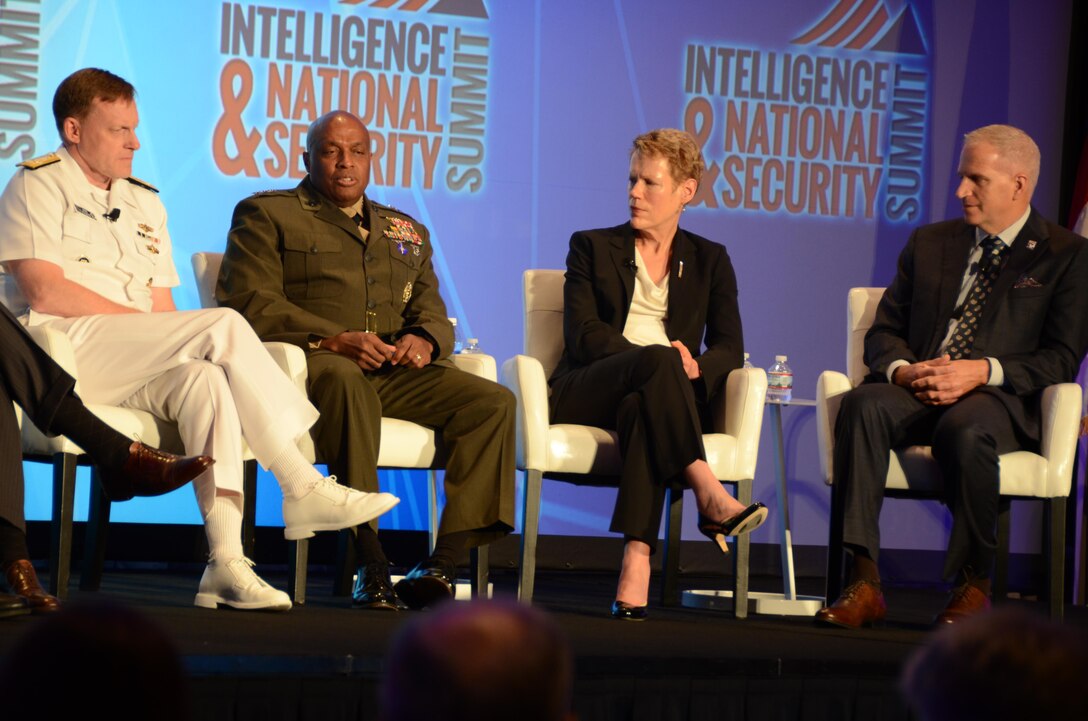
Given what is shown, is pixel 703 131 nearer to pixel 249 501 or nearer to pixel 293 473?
pixel 249 501

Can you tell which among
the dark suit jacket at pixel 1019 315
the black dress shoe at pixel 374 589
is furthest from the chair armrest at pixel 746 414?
the black dress shoe at pixel 374 589

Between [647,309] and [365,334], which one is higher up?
[647,309]

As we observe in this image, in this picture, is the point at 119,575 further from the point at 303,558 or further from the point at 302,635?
the point at 302,635

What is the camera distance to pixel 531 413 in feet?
11.8

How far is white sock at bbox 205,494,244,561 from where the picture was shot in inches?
122

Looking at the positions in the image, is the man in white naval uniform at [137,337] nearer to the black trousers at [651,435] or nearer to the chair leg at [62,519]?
the chair leg at [62,519]

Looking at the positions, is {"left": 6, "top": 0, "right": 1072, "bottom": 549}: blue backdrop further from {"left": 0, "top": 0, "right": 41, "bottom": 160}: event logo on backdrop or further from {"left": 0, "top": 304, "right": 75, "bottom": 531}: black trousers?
{"left": 0, "top": 304, "right": 75, "bottom": 531}: black trousers

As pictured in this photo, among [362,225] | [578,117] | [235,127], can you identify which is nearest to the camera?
[362,225]

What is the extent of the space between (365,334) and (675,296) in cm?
96

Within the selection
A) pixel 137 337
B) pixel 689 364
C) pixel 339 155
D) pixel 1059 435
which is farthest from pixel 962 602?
pixel 137 337

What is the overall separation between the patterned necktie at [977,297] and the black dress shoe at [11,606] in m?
2.51

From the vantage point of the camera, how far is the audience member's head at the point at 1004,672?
2.55 feet

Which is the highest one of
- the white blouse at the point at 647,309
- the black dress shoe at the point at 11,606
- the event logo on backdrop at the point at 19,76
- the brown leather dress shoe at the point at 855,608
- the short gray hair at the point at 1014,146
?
the event logo on backdrop at the point at 19,76

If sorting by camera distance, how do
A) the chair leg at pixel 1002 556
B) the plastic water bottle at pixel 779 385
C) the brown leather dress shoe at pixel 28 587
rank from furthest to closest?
the plastic water bottle at pixel 779 385 → the chair leg at pixel 1002 556 → the brown leather dress shoe at pixel 28 587
